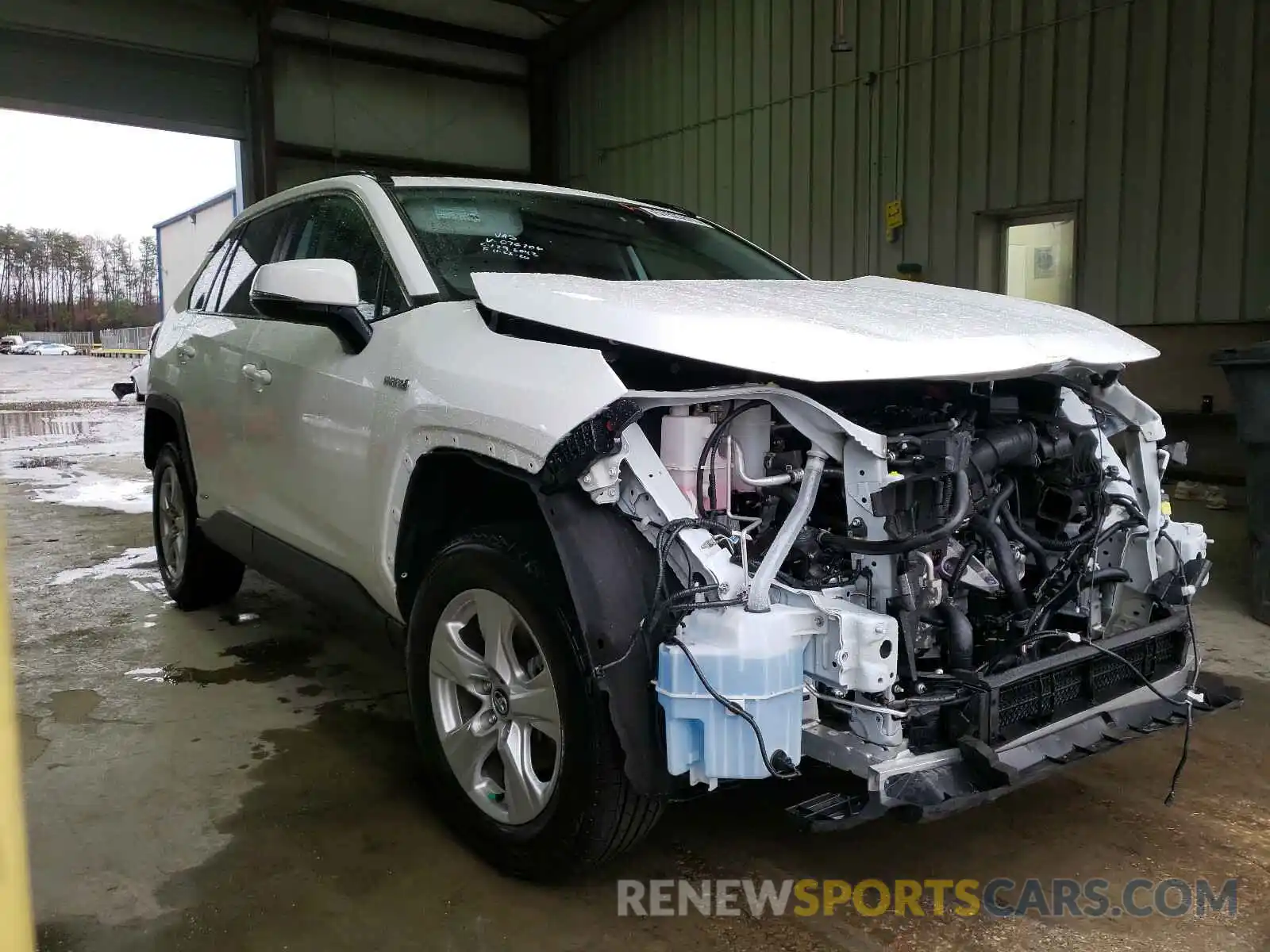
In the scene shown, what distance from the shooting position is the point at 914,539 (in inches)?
76.9

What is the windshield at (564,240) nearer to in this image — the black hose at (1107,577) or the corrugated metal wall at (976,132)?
the black hose at (1107,577)

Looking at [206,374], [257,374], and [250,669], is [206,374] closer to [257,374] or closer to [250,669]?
[257,374]

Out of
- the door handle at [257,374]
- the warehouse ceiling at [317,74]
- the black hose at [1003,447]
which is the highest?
the warehouse ceiling at [317,74]

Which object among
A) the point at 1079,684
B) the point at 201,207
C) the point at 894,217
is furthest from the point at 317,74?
the point at 201,207

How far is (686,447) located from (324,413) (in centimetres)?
131

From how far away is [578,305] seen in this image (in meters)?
2.12

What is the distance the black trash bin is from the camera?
4.43 metres

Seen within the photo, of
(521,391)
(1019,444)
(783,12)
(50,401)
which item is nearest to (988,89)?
(783,12)

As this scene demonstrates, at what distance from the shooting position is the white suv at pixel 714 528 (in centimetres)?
192

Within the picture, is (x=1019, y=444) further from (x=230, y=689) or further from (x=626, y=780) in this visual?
(x=230, y=689)

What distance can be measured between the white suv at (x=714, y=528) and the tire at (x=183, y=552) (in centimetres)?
164

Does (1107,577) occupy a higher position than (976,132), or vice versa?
(976,132)

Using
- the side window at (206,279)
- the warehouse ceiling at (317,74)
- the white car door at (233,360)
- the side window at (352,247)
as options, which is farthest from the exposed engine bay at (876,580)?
the warehouse ceiling at (317,74)

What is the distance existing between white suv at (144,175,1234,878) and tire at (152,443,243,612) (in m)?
1.64
